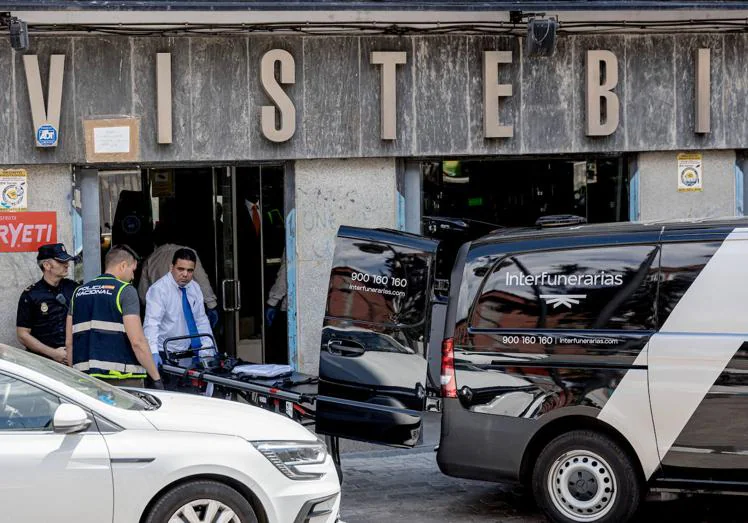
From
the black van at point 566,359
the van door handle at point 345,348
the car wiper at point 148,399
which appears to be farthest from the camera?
the van door handle at point 345,348

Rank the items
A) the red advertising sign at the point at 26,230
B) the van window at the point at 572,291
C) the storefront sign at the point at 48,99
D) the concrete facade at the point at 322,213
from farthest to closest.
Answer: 1. the concrete facade at the point at 322,213
2. the red advertising sign at the point at 26,230
3. the storefront sign at the point at 48,99
4. the van window at the point at 572,291

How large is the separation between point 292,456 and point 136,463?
2.88 feet

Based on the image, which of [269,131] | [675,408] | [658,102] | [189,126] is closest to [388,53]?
[269,131]

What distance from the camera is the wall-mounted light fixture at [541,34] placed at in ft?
33.8

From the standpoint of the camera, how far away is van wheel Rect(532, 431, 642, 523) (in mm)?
6871

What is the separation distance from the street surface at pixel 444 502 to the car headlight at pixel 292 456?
1.39 metres

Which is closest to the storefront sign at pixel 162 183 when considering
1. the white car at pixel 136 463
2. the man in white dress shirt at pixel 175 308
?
the man in white dress shirt at pixel 175 308

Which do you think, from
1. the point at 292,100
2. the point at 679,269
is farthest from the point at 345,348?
the point at 292,100

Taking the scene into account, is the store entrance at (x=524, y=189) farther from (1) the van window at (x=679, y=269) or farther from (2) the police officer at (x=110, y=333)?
(1) the van window at (x=679, y=269)

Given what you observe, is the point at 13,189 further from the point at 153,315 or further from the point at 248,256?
the point at 248,256

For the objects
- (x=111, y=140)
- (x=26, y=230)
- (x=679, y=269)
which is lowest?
(x=679, y=269)

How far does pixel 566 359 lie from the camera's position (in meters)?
7.03

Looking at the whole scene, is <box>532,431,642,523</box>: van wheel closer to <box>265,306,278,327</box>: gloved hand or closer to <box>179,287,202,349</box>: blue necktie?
<box>179,287,202,349</box>: blue necktie

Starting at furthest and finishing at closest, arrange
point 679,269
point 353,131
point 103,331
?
point 353,131
point 103,331
point 679,269
